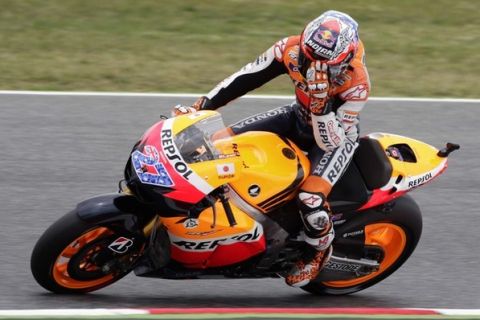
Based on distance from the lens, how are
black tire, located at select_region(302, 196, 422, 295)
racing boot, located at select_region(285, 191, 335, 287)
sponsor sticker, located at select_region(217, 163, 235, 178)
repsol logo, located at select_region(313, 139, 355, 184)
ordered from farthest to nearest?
black tire, located at select_region(302, 196, 422, 295) < repsol logo, located at select_region(313, 139, 355, 184) < racing boot, located at select_region(285, 191, 335, 287) < sponsor sticker, located at select_region(217, 163, 235, 178)

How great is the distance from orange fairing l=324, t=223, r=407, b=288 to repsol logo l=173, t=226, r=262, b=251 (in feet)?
2.87

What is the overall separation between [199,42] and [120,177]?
4.06 m

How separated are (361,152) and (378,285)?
0.93 m

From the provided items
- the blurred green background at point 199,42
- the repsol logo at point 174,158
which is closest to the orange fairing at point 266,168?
the repsol logo at point 174,158

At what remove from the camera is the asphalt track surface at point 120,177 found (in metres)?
6.71

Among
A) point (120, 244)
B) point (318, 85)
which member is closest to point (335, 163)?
point (318, 85)

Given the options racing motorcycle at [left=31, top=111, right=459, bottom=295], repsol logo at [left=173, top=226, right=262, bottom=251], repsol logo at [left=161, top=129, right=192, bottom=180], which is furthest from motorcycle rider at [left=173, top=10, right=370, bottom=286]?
repsol logo at [left=161, top=129, right=192, bottom=180]

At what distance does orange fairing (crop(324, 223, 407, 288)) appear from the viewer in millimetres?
6840

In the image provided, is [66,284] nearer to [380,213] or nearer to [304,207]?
[304,207]

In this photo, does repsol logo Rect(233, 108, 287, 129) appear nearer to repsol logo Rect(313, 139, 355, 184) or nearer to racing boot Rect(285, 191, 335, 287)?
repsol logo Rect(313, 139, 355, 184)

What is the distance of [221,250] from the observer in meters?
6.22

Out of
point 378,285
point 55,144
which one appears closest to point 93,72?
point 55,144

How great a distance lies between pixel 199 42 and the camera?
40.7 feet

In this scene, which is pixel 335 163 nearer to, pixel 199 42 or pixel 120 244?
pixel 120 244
